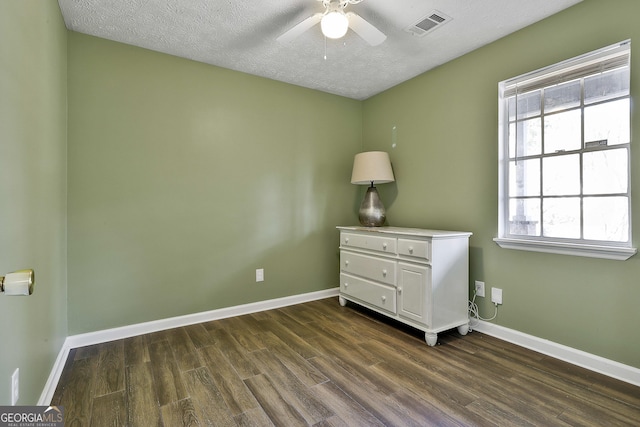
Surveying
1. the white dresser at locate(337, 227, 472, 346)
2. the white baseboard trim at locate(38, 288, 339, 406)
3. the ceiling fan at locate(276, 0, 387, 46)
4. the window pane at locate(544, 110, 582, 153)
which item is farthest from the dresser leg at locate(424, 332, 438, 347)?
the ceiling fan at locate(276, 0, 387, 46)

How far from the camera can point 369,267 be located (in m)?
2.85

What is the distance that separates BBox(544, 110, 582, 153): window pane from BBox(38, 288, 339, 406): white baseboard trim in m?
2.56

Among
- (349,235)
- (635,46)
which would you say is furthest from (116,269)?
(635,46)

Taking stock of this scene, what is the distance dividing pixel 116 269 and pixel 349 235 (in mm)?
2049

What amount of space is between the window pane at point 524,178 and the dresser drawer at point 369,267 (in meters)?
1.11

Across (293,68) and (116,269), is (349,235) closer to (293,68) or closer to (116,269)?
(293,68)

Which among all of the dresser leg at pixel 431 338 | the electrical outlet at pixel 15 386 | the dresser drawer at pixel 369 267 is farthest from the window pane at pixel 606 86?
the electrical outlet at pixel 15 386

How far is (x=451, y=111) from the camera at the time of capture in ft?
9.07

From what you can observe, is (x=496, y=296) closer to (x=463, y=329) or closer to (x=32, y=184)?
(x=463, y=329)

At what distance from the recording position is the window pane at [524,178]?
228 centimetres

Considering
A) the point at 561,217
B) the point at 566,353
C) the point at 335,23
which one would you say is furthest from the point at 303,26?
the point at 566,353

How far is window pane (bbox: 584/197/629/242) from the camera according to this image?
6.04ft

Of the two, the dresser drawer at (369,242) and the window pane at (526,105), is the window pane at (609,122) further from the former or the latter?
the dresser drawer at (369,242)
